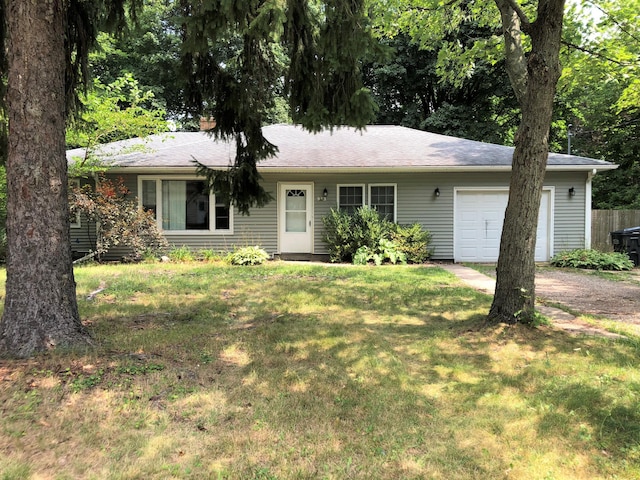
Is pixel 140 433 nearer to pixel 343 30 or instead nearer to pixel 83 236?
pixel 343 30

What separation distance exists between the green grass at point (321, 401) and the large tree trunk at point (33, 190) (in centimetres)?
35

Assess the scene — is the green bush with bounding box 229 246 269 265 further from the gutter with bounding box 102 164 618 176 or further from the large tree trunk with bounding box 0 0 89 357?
the large tree trunk with bounding box 0 0 89 357

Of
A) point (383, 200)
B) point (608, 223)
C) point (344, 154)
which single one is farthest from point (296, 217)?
point (608, 223)

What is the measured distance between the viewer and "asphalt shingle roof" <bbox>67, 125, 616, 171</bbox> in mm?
11227

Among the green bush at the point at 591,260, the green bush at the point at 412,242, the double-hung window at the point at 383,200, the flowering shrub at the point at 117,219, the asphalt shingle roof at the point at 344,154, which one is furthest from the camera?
the double-hung window at the point at 383,200

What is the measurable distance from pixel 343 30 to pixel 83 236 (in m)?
10.6

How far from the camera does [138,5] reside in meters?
5.20

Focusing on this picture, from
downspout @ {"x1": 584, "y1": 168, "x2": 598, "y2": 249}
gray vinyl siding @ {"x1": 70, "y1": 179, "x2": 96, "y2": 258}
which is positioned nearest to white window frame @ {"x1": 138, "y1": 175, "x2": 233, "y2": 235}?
gray vinyl siding @ {"x1": 70, "y1": 179, "x2": 96, "y2": 258}

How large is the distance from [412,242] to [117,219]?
7767mm

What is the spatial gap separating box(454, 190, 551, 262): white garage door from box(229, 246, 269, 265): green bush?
551cm

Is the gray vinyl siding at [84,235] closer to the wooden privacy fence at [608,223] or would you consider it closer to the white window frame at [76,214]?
the white window frame at [76,214]

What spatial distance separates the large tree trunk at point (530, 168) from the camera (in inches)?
180

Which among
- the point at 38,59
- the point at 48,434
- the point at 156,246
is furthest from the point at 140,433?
the point at 156,246

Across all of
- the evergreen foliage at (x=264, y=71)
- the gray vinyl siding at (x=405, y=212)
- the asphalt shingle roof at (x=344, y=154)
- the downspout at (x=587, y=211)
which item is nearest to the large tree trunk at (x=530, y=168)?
the evergreen foliage at (x=264, y=71)
